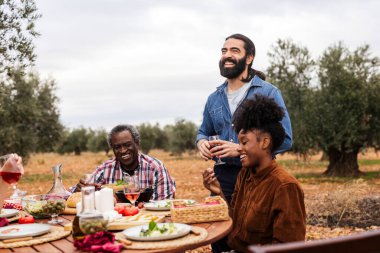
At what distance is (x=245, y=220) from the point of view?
3.77 metres

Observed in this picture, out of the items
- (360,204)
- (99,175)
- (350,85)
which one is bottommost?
(360,204)

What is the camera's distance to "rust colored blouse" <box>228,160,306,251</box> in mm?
3424

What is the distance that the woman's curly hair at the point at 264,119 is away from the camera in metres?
3.73

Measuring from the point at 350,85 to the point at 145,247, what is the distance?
19.1m

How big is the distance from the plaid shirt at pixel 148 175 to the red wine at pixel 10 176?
6.27 ft

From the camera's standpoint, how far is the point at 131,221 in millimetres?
3539

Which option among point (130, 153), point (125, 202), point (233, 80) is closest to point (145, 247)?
point (125, 202)

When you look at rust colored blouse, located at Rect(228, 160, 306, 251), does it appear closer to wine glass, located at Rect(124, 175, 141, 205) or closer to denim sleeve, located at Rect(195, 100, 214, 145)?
wine glass, located at Rect(124, 175, 141, 205)

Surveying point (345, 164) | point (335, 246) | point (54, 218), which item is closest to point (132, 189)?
point (54, 218)

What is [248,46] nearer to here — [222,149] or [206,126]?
[206,126]

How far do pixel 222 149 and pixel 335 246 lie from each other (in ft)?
8.65

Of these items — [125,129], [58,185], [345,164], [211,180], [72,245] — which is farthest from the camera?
[345,164]

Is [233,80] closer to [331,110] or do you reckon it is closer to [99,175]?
[99,175]

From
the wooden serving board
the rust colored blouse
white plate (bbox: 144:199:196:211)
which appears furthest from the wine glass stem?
the rust colored blouse
